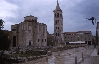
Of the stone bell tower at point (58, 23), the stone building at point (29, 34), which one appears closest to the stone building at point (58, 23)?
the stone bell tower at point (58, 23)

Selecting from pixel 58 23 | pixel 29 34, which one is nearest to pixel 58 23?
pixel 58 23

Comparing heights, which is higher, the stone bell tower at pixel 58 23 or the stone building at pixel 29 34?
the stone bell tower at pixel 58 23

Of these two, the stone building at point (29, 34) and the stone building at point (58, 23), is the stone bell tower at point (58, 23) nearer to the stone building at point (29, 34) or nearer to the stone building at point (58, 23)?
the stone building at point (58, 23)

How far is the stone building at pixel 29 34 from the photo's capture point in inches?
2212

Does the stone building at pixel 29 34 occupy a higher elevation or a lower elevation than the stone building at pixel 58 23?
lower

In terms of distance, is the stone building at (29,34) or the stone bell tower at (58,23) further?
the stone bell tower at (58,23)

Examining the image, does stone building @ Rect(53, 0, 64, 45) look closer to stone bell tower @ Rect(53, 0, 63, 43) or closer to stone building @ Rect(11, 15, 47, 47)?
stone bell tower @ Rect(53, 0, 63, 43)

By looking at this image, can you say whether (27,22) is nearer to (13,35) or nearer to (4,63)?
(13,35)

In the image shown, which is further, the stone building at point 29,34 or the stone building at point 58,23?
the stone building at point 58,23

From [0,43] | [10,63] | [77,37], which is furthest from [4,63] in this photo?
[77,37]

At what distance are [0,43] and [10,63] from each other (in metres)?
2.99

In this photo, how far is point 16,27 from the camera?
2336 inches

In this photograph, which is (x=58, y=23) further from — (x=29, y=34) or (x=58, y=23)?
(x=29, y=34)

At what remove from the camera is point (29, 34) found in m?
56.5
